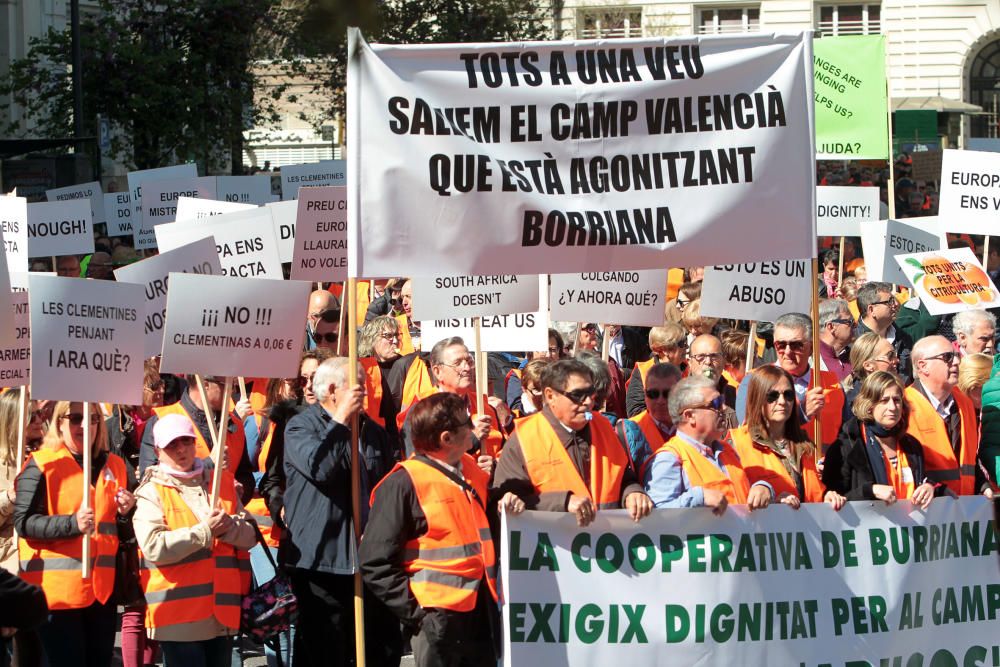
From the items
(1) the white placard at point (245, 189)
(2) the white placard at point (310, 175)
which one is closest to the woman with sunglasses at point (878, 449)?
(2) the white placard at point (310, 175)

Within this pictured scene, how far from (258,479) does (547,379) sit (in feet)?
6.99

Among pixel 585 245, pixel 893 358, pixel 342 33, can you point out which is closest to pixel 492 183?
pixel 585 245

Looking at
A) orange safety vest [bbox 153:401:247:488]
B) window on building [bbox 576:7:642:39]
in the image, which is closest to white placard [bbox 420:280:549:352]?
orange safety vest [bbox 153:401:247:488]

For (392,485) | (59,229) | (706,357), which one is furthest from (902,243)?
(392,485)

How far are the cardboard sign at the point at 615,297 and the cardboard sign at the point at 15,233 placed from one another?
2985 mm

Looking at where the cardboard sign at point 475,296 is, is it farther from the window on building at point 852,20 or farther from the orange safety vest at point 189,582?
the window on building at point 852,20

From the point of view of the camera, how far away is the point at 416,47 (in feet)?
20.1

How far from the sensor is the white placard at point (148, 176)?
14.3 metres

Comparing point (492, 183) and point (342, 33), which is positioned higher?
point (342, 33)

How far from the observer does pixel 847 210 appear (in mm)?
13008

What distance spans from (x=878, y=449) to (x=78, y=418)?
3.31m

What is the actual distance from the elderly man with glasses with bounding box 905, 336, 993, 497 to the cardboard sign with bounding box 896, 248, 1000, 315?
2.31 m

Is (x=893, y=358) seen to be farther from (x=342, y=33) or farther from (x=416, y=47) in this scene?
(x=342, y=33)

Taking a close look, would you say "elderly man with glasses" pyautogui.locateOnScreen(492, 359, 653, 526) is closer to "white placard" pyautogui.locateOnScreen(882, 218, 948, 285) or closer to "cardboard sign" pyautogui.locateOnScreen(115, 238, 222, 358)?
"cardboard sign" pyautogui.locateOnScreen(115, 238, 222, 358)
